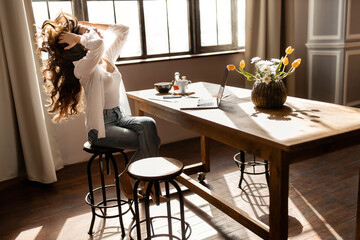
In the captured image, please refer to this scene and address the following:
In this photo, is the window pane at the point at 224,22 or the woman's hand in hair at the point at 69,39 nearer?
the woman's hand in hair at the point at 69,39

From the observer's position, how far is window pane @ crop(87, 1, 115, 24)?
138 inches

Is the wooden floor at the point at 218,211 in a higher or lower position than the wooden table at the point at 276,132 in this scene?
lower

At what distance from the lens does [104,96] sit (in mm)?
2248

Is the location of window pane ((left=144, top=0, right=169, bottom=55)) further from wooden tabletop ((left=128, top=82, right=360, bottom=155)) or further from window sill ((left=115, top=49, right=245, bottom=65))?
wooden tabletop ((left=128, top=82, right=360, bottom=155))

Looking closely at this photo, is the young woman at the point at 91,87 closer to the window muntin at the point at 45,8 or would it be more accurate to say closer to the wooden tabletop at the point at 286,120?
the wooden tabletop at the point at 286,120

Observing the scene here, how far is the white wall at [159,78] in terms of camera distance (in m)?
3.51

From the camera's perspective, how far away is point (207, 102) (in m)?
2.21

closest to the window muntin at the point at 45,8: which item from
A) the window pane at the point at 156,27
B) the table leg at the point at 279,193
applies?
the window pane at the point at 156,27

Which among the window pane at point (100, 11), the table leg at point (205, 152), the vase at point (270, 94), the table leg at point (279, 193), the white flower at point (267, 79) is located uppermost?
the window pane at point (100, 11)

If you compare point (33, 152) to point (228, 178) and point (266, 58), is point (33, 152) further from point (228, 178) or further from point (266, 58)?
point (266, 58)

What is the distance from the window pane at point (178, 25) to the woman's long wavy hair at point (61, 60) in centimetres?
Answer: 194

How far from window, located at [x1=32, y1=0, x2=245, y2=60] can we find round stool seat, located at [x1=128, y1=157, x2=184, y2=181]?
187 cm

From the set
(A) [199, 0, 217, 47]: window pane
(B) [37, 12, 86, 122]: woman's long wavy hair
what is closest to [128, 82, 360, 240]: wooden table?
(B) [37, 12, 86, 122]: woman's long wavy hair

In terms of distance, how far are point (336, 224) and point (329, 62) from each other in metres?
3.05
